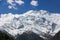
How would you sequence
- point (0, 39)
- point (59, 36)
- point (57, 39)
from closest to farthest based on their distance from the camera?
point (0, 39) → point (57, 39) → point (59, 36)

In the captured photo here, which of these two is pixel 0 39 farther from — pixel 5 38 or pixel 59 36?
pixel 59 36

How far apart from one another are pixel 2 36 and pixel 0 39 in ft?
10.6

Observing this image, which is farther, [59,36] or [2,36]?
[59,36]

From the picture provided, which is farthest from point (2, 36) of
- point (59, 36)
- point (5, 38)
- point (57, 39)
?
point (59, 36)

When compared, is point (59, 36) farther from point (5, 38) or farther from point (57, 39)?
point (5, 38)

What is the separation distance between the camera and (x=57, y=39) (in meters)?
174

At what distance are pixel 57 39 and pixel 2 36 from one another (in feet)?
266

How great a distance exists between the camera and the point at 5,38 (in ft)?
318

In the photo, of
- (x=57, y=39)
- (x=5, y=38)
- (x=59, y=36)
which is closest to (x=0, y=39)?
(x=5, y=38)

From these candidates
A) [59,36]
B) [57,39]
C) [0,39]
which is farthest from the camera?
[59,36]

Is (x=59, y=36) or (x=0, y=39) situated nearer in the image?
(x=0, y=39)

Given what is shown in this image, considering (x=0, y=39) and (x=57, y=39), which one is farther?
(x=57, y=39)

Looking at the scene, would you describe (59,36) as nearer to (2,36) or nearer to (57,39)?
(57,39)

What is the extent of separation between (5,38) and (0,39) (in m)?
2.51
